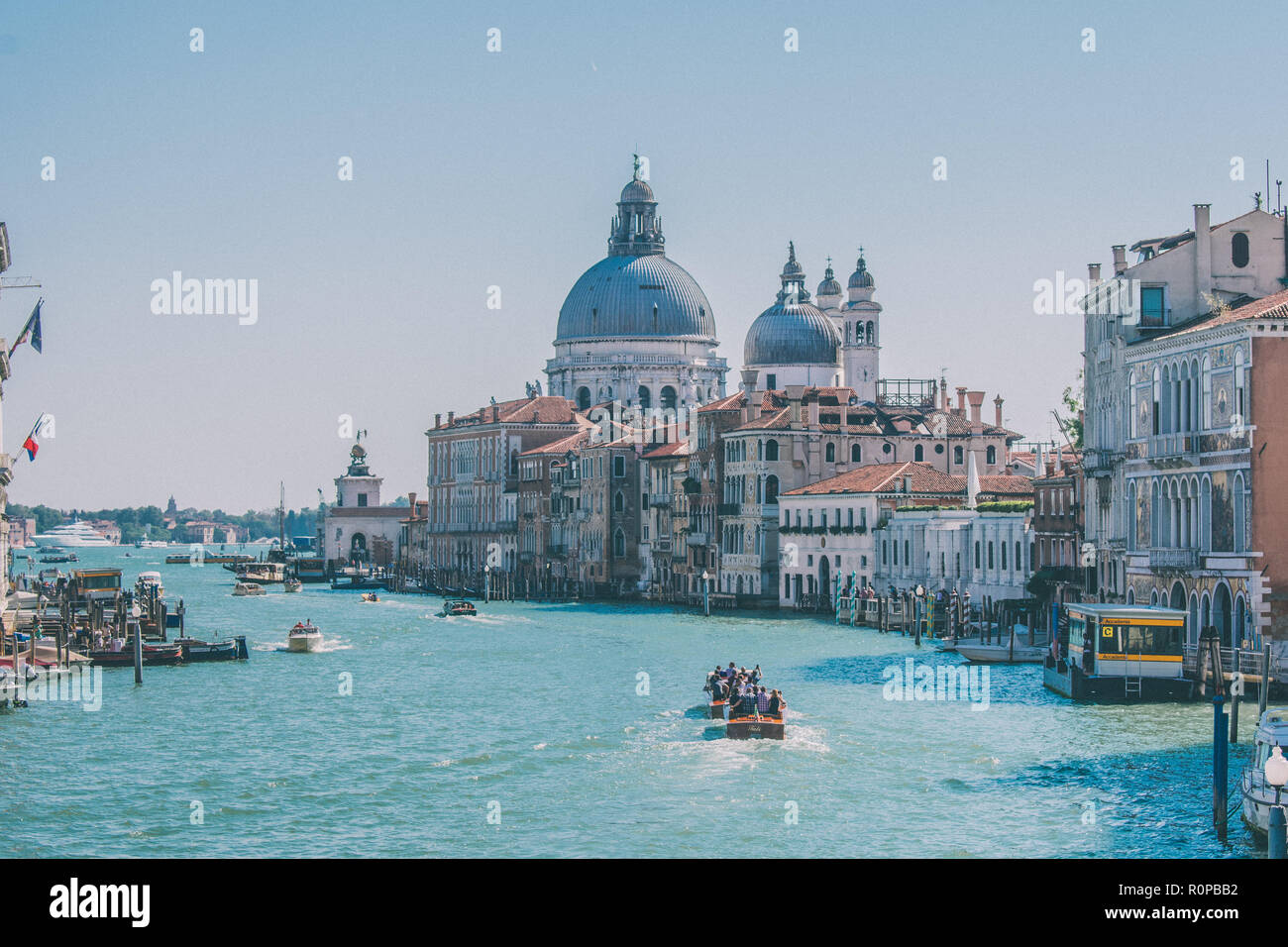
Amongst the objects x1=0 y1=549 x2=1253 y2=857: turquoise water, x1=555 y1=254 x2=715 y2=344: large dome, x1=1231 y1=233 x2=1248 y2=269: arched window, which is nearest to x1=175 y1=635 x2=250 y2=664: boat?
x1=0 y1=549 x2=1253 y2=857: turquoise water

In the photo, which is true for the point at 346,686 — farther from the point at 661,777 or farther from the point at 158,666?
the point at 661,777

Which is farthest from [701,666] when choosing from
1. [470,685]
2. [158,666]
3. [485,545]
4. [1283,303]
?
[485,545]

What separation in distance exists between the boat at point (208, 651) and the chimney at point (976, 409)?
32.3 metres

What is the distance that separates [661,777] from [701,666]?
59.9ft

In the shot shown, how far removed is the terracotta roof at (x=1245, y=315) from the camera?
31.4 metres

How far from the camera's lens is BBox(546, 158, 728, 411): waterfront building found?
106 m

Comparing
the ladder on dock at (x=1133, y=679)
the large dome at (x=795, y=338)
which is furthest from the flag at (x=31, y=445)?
the large dome at (x=795, y=338)

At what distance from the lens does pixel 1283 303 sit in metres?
32.0

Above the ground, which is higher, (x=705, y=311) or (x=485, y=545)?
(x=705, y=311)

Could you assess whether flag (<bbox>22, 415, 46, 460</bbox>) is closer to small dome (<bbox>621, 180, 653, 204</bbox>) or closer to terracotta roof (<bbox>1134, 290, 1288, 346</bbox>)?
terracotta roof (<bbox>1134, 290, 1288, 346</bbox>)

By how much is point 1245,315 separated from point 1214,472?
285cm

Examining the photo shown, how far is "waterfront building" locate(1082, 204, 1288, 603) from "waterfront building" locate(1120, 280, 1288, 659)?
9 cm

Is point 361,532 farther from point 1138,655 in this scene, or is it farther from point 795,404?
point 1138,655

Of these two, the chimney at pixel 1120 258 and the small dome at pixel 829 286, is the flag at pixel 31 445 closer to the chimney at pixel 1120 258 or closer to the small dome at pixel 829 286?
the chimney at pixel 1120 258
